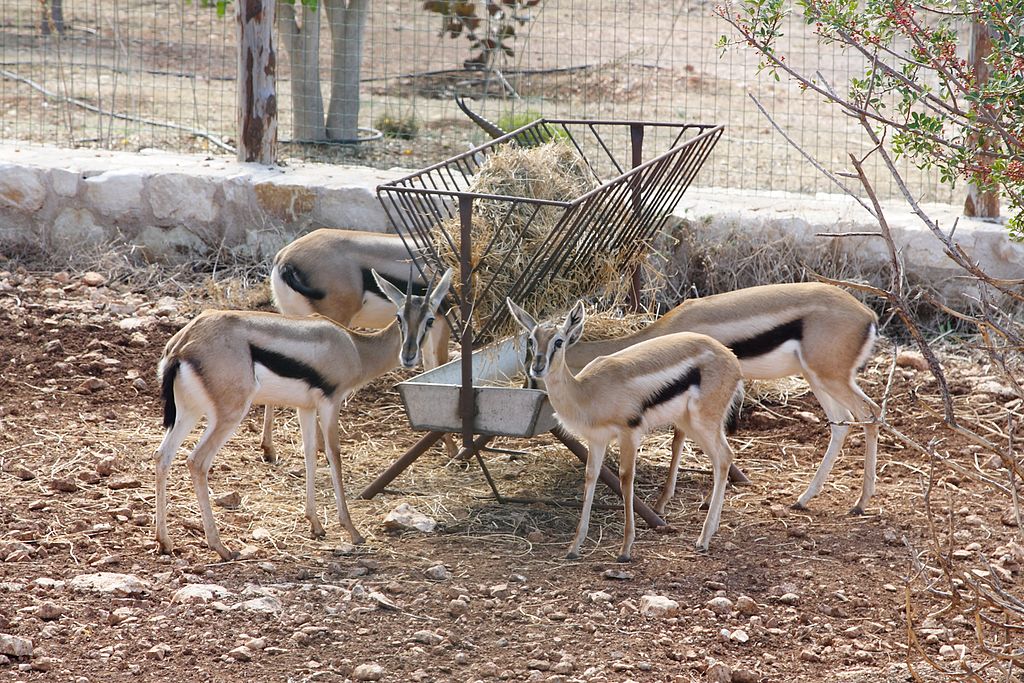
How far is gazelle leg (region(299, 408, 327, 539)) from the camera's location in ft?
17.5

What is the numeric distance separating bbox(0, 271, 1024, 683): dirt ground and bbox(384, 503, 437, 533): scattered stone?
49mm

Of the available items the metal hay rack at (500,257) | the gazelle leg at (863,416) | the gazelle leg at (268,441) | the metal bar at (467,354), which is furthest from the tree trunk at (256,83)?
the gazelle leg at (863,416)

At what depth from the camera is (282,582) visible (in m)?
4.77

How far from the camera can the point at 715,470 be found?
17.5 feet

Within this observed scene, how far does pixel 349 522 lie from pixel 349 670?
1248 millimetres

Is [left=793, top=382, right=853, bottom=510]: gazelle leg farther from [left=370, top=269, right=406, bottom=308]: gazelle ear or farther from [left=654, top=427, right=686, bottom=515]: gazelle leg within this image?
[left=370, top=269, right=406, bottom=308]: gazelle ear

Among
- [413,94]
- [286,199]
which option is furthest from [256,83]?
[413,94]

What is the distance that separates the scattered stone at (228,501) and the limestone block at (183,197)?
3.70m

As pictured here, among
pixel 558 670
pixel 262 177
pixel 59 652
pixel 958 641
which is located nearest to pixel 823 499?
pixel 958 641

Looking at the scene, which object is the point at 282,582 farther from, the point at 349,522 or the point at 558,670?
the point at 558,670

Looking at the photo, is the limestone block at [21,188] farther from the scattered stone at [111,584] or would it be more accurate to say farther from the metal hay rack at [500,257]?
the scattered stone at [111,584]

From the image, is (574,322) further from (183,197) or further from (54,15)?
(54,15)

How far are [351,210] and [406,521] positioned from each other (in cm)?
367

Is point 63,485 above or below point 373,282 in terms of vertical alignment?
below
